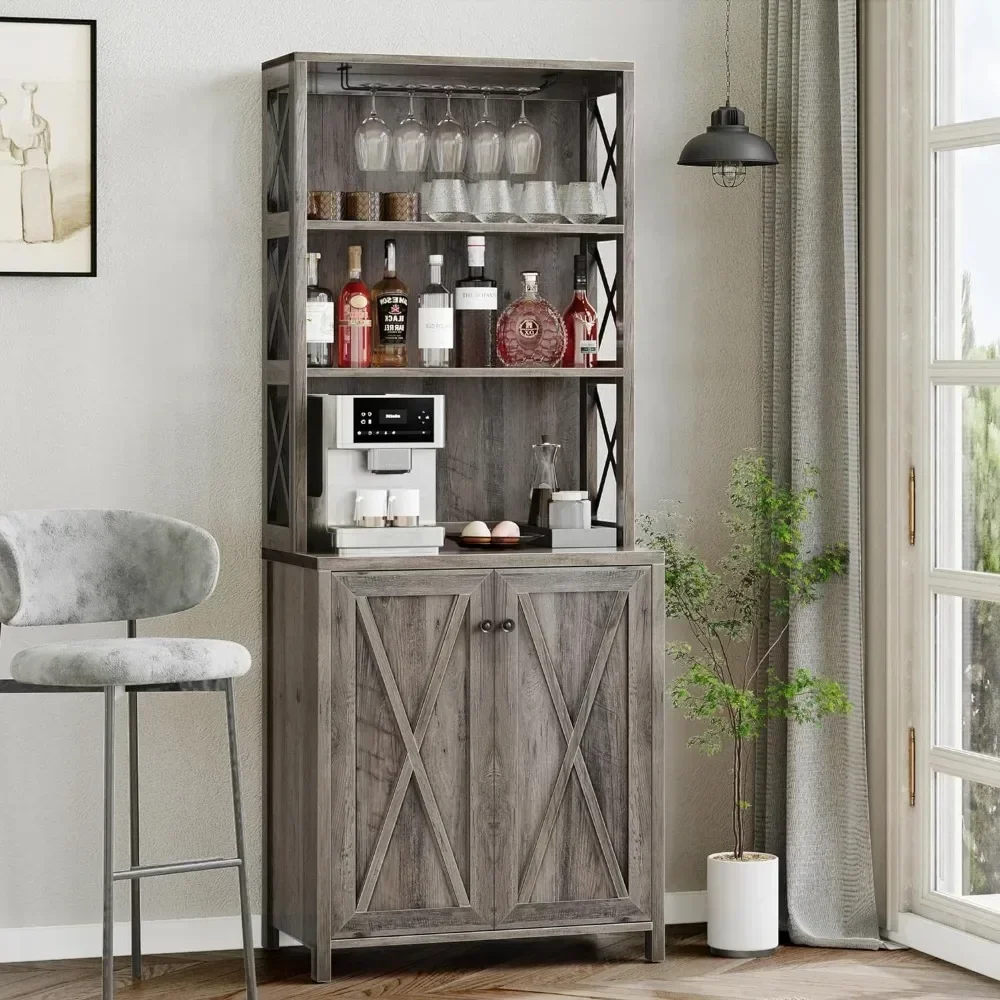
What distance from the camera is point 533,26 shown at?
13.8ft

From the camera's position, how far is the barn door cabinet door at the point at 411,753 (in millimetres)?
3670

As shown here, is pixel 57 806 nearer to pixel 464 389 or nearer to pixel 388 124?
pixel 464 389

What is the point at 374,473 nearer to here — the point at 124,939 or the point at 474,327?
the point at 474,327

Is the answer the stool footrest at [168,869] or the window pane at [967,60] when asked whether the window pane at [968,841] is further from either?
the stool footrest at [168,869]

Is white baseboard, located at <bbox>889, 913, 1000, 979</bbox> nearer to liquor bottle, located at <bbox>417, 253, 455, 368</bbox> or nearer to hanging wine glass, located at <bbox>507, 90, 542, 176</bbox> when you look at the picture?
liquor bottle, located at <bbox>417, 253, 455, 368</bbox>

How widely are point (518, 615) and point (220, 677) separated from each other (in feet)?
2.48

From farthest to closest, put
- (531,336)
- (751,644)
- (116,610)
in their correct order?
(751,644) < (531,336) < (116,610)

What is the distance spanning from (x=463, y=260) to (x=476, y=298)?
0.79 ft

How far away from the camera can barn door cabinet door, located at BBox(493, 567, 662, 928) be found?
3760mm

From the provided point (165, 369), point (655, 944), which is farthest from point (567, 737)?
point (165, 369)

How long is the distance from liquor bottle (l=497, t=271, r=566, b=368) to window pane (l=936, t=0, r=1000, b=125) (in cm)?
107

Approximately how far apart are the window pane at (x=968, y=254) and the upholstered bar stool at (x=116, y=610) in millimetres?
1847

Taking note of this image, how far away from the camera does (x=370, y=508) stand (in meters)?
3.75

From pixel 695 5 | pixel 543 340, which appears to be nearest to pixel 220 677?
pixel 543 340
